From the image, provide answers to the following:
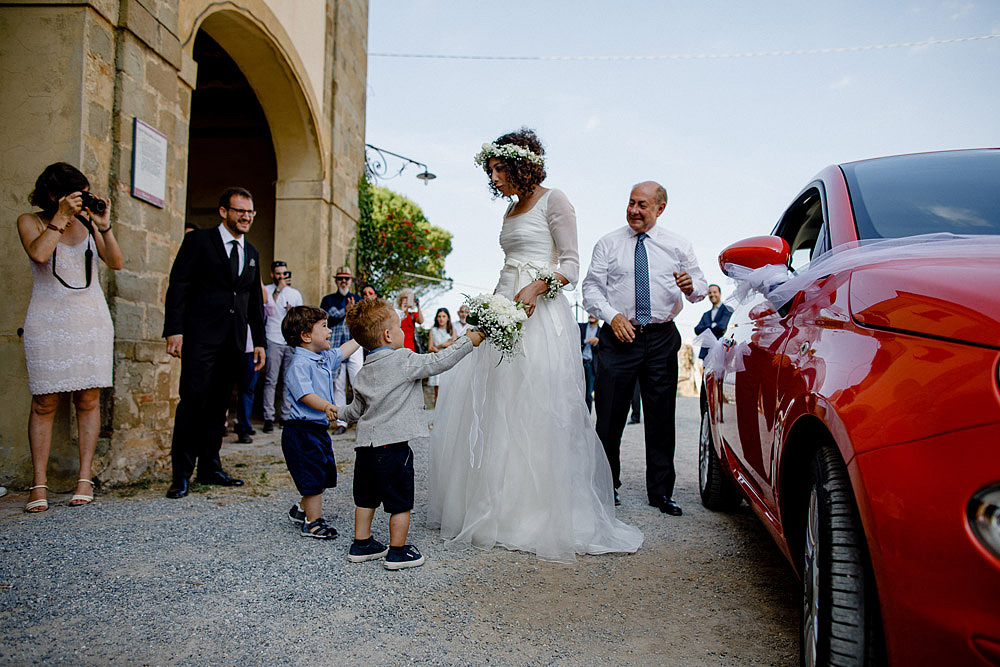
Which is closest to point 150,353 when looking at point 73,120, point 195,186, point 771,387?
point 73,120

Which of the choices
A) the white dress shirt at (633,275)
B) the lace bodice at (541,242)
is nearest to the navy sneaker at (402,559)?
the lace bodice at (541,242)

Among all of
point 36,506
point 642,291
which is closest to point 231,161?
point 36,506

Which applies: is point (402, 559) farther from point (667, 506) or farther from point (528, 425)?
point (667, 506)

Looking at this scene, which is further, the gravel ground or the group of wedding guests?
the group of wedding guests

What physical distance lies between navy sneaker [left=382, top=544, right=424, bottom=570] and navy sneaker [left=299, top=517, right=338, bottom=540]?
0.52m

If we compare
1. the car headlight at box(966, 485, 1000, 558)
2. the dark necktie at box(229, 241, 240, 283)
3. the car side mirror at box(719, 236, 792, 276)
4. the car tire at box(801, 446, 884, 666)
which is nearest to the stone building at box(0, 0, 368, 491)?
the dark necktie at box(229, 241, 240, 283)

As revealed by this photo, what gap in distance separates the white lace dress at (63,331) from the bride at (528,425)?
7.01 ft

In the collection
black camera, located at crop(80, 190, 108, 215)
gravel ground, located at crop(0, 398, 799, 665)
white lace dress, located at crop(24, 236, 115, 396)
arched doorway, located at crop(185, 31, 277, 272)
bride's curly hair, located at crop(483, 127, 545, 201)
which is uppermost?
arched doorway, located at crop(185, 31, 277, 272)

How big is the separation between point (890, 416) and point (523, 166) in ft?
8.65

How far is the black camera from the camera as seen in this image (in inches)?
151

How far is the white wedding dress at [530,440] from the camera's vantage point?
3.28m

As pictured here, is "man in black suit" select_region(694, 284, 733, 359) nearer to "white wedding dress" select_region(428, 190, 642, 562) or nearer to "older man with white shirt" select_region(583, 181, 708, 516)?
"older man with white shirt" select_region(583, 181, 708, 516)

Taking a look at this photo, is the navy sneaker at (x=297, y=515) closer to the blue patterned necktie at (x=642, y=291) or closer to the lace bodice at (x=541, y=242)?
the lace bodice at (x=541, y=242)

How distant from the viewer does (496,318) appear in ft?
10.1
